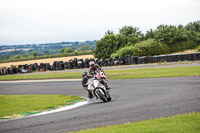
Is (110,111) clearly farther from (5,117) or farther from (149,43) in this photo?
(149,43)

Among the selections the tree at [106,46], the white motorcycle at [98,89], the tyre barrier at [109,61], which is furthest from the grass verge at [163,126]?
the tree at [106,46]

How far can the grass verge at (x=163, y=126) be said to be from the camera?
22.1 feet

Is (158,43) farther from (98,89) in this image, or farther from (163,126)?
(163,126)

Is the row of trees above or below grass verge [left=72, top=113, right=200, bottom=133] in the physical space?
above

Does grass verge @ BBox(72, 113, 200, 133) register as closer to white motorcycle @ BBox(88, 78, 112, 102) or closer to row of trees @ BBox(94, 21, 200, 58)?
white motorcycle @ BBox(88, 78, 112, 102)

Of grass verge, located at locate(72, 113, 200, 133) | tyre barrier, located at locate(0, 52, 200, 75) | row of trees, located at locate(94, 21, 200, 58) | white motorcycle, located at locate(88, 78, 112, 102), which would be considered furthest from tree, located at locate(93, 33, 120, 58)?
grass verge, located at locate(72, 113, 200, 133)

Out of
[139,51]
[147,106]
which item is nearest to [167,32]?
[139,51]

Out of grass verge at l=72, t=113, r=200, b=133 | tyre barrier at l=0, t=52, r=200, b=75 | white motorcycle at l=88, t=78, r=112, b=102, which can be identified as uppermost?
tyre barrier at l=0, t=52, r=200, b=75

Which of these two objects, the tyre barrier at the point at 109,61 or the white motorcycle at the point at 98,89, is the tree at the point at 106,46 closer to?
the tyre barrier at the point at 109,61

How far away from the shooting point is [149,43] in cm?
6025

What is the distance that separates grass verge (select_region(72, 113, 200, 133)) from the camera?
22.1 ft

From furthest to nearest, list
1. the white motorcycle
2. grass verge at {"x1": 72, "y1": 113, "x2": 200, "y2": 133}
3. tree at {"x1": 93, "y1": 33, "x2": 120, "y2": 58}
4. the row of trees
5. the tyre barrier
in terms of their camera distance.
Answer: tree at {"x1": 93, "y1": 33, "x2": 120, "y2": 58} → the row of trees → the tyre barrier → the white motorcycle → grass verge at {"x1": 72, "y1": 113, "x2": 200, "y2": 133}

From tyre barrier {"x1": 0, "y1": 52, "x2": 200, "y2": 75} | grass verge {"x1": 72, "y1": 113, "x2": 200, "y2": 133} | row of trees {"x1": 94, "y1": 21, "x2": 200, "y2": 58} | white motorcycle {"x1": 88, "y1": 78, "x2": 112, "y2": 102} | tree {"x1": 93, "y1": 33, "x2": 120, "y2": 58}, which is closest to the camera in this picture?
grass verge {"x1": 72, "y1": 113, "x2": 200, "y2": 133}

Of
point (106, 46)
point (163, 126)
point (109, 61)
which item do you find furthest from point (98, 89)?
point (106, 46)
